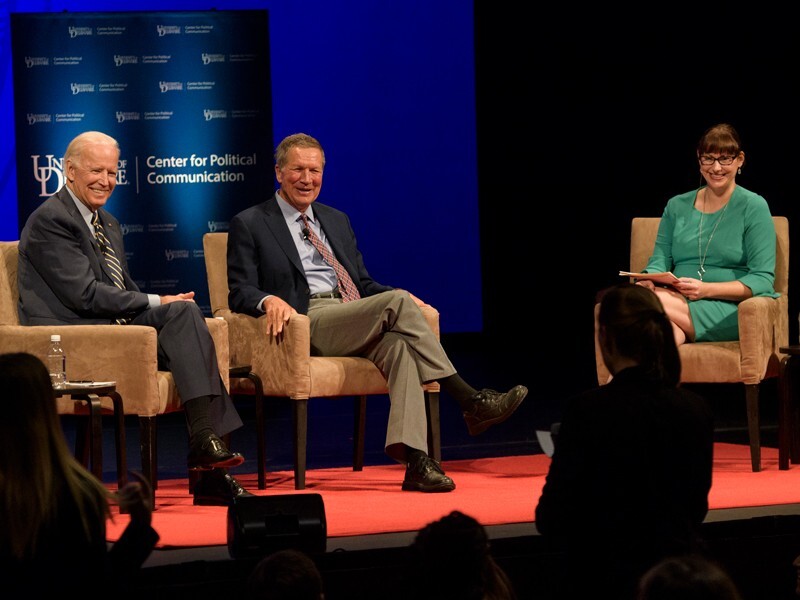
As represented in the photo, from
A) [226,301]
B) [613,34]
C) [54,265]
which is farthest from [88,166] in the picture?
[613,34]

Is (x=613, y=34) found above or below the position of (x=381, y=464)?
above

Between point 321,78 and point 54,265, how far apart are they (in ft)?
15.0

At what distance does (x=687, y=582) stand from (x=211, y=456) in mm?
2654

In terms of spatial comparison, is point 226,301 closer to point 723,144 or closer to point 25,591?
point 723,144

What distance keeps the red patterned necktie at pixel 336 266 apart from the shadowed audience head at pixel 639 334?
2.75 m

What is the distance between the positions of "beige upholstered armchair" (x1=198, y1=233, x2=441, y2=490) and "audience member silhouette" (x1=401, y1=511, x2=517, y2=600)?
2.53m

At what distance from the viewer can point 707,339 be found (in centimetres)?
523

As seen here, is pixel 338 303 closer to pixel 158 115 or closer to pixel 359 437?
pixel 359 437

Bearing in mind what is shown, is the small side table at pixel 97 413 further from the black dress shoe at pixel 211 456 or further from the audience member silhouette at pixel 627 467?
the audience member silhouette at pixel 627 467

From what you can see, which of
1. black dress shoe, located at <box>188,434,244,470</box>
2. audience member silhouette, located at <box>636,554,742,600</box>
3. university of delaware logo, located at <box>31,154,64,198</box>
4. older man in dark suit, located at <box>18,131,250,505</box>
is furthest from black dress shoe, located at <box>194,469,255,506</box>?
university of delaware logo, located at <box>31,154,64,198</box>

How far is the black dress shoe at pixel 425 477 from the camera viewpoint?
4641 millimetres

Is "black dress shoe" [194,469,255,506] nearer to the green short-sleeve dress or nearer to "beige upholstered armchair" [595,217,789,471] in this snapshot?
"beige upholstered armchair" [595,217,789,471]

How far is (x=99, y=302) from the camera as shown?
4.61m

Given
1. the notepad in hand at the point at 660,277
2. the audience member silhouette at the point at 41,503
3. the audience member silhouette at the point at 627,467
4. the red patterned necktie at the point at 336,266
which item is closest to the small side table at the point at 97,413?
the red patterned necktie at the point at 336,266
